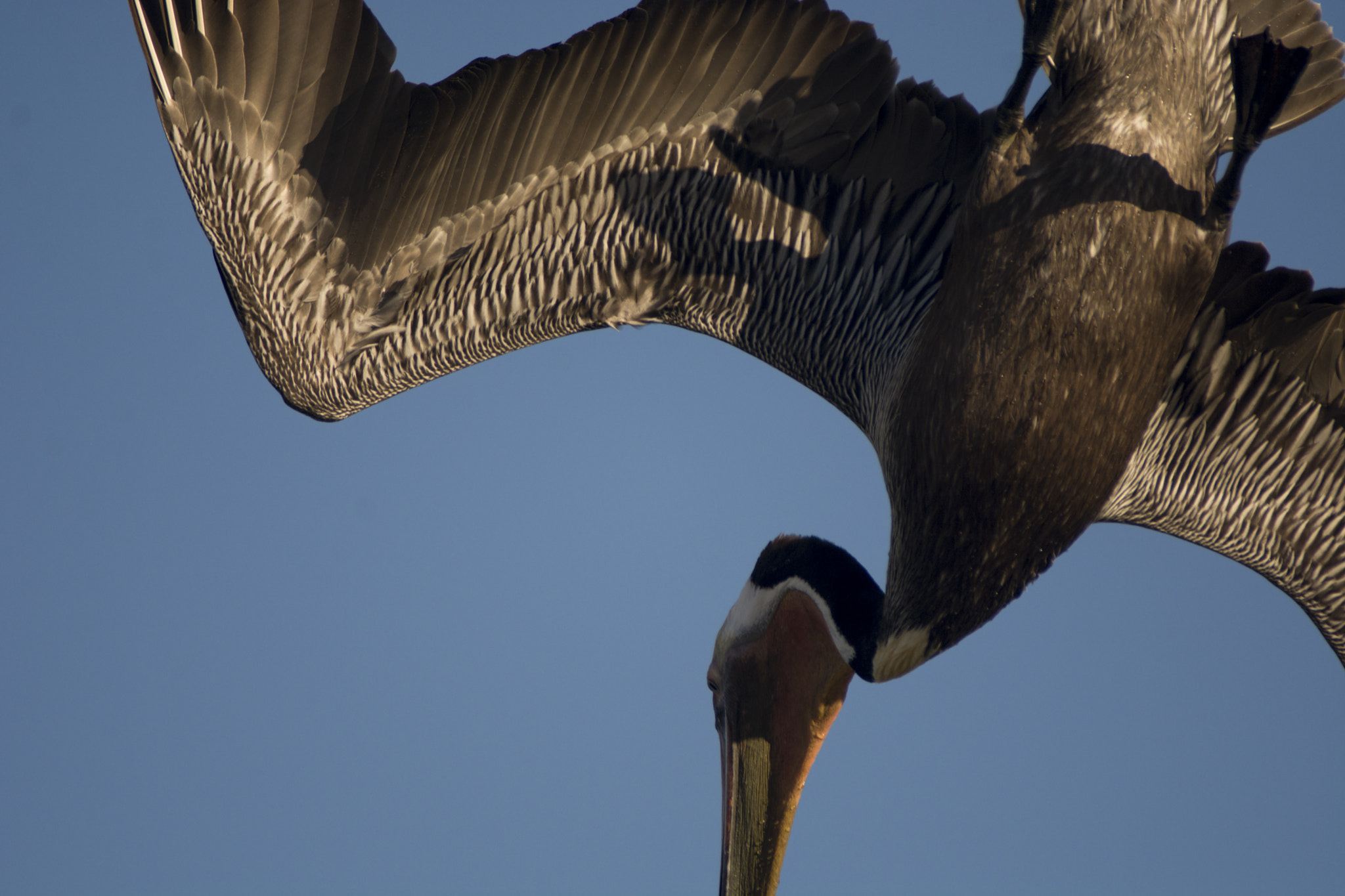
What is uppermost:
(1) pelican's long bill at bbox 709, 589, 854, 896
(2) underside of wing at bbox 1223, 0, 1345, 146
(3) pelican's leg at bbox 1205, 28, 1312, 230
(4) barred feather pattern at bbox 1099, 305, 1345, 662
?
(2) underside of wing at bbox 1223, 0, 1345, 146

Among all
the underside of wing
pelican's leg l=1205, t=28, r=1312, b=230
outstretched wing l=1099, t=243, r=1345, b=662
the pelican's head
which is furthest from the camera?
the pelican's head

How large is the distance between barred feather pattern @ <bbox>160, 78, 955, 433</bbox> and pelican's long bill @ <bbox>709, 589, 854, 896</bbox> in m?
0.94

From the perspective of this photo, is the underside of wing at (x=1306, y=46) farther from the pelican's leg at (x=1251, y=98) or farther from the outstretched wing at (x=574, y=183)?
the outstretched wing at (x=574, y=183)

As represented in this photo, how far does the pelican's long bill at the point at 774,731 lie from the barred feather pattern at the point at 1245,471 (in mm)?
1268

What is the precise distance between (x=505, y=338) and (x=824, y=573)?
5.31 ft

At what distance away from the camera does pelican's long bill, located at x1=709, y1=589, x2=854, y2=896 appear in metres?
4.32

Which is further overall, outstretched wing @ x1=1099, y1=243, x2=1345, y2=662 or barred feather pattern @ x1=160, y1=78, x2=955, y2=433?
barred feather pattern @ x1=160, y1=78, x2=955, y2=433

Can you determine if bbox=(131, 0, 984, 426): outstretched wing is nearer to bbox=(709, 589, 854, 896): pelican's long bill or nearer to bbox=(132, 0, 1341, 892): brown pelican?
bbox=(132, 0, 1341, 892): brown pelican

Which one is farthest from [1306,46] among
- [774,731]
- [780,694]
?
[774,731]

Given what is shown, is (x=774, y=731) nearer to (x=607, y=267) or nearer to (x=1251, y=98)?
(x=607, y=267)

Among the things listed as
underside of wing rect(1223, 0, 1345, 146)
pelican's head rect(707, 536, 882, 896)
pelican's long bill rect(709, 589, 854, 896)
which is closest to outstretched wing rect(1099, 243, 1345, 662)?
underside of wing rect(1223, 0, 1345, 146)

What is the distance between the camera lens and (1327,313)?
12.8 ft

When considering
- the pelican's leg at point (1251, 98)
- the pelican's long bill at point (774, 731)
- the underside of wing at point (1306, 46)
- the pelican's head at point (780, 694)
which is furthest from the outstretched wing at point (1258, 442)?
the pelican's long bill at point (774, 731)

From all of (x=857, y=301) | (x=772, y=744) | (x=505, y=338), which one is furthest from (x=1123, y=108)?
(x=772, y=744)
